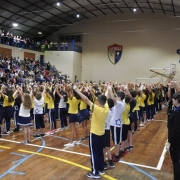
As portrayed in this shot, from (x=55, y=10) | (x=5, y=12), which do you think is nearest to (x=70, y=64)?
(x=55, y=10)

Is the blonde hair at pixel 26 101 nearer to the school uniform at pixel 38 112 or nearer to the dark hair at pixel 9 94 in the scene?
the school uniform at pixel 38 112

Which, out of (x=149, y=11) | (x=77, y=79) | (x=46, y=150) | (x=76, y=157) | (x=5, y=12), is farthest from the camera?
(x=77, y=79)

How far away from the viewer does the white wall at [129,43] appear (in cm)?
2408

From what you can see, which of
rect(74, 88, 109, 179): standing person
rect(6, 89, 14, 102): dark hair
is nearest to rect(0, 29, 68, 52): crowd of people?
rect(6, 89, 14, 102): dark hair

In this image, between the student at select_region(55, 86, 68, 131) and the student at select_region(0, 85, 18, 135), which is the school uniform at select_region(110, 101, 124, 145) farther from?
the student at select_region(0, 85, 18, 135)

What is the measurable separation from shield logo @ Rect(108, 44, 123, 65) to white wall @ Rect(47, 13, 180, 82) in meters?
0.35

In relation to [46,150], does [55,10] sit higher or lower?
higher

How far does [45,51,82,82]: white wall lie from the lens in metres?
25.5

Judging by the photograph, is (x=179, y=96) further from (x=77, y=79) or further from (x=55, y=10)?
(x=77, y=79)

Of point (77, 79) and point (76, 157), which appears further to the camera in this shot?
point (77, 79)

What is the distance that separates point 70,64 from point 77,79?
2.04 metres

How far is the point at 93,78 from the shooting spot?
89.2ft

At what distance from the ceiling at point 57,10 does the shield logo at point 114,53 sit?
3.72 m

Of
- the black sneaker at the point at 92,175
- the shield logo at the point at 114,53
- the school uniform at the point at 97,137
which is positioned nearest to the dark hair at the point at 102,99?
the school uniform at the point at 97,137
